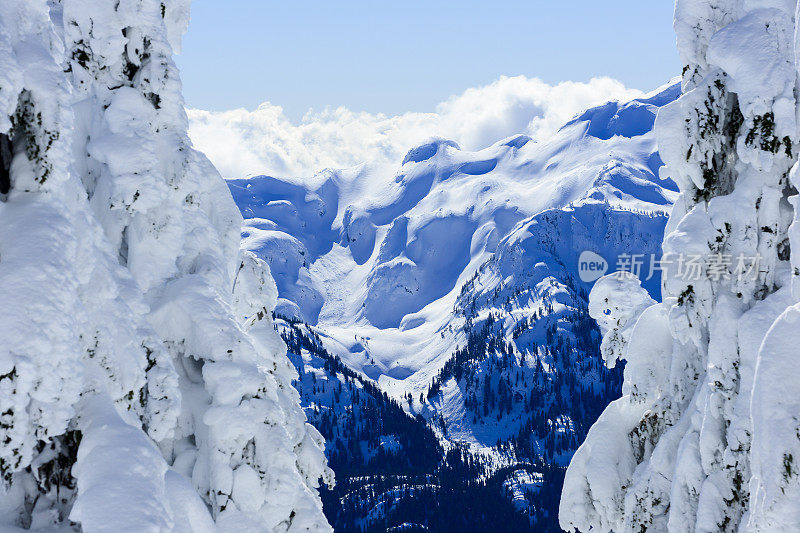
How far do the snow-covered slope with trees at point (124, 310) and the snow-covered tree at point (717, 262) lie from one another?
26.2 ft

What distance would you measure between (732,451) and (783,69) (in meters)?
7.36

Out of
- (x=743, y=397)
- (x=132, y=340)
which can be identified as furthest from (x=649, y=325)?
(x=132, y=340)

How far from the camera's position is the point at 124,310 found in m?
10.2

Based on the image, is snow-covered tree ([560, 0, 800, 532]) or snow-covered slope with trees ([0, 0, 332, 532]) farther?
snow-covered tree ([560, 0, 800, 532])

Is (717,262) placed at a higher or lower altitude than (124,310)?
higher

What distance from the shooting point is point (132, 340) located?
10180 mm

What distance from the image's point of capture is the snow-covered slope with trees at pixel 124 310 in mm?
7555

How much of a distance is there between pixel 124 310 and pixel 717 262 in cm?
1163

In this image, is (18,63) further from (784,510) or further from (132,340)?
(784,510)

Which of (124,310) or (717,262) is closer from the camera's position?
(124,310)

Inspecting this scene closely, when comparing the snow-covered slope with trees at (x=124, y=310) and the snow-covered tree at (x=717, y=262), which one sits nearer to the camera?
the snow-covered slope with trees at (x=124, y=310)

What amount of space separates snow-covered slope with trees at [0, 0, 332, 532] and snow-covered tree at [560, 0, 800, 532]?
799 centimetres

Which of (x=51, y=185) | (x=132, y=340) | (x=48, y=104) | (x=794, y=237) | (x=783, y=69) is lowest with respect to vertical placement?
(x=132, y=340)

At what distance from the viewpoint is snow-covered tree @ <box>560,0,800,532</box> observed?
45.7 ft
